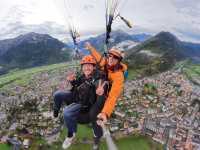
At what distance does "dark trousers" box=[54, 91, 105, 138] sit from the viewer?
32.6ft

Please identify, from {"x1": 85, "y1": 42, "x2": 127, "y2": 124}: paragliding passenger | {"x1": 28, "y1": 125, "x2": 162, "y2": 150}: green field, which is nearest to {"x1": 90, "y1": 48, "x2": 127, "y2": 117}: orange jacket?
{"x1": 85, "y1": 42, "x2": 127, "y2": 124}: paragliding passenger

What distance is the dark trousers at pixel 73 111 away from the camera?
9.93 metres

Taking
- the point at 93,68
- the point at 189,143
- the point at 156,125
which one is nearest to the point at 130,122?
the point at 156,125

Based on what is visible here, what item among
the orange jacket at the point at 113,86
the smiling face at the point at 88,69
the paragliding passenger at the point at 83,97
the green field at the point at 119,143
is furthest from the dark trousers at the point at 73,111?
the green field at the point at 119,143

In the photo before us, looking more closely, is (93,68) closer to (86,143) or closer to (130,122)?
(86,143)

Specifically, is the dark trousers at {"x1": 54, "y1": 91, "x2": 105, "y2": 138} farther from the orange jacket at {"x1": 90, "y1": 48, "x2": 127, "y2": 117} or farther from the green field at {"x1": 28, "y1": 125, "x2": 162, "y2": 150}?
the green field at {"x1": 28, "y1": 125, "x2": 162, "y2": 150}

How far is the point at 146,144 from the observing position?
80125 millimetres

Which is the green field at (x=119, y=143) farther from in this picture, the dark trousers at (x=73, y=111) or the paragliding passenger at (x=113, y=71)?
the paragliding passenger at (x=113, y=71)

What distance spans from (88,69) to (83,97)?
87cm

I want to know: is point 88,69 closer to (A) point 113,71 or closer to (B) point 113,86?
(A) point 113,71

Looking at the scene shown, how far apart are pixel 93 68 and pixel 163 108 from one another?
387 ft

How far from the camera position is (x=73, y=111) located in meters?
10.2

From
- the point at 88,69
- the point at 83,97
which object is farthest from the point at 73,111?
the point at 88,69

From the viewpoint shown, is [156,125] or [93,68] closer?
[93,68]
